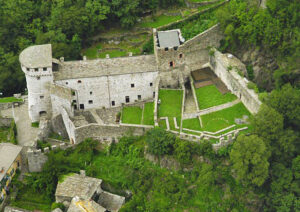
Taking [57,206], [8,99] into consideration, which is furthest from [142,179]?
[8,99]

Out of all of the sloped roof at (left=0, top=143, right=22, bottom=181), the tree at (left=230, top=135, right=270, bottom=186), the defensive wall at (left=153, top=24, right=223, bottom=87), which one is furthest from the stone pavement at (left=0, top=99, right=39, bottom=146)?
the tree at (left=230, top=135, right=270, bottom=186)

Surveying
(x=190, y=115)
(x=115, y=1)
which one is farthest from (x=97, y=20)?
(x=190, y=115)

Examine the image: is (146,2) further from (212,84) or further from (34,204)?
(34,204)

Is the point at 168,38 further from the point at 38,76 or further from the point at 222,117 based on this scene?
the point at 38,76

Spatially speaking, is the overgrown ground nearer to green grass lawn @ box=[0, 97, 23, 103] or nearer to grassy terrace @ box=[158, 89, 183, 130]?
grassy terrace @ box=[158, 89, 183, 130]

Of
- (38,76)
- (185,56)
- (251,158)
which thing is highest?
(185,56)

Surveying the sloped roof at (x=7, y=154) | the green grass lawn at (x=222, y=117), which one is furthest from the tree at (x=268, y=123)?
the sloped roof at (x=7, y=154)
